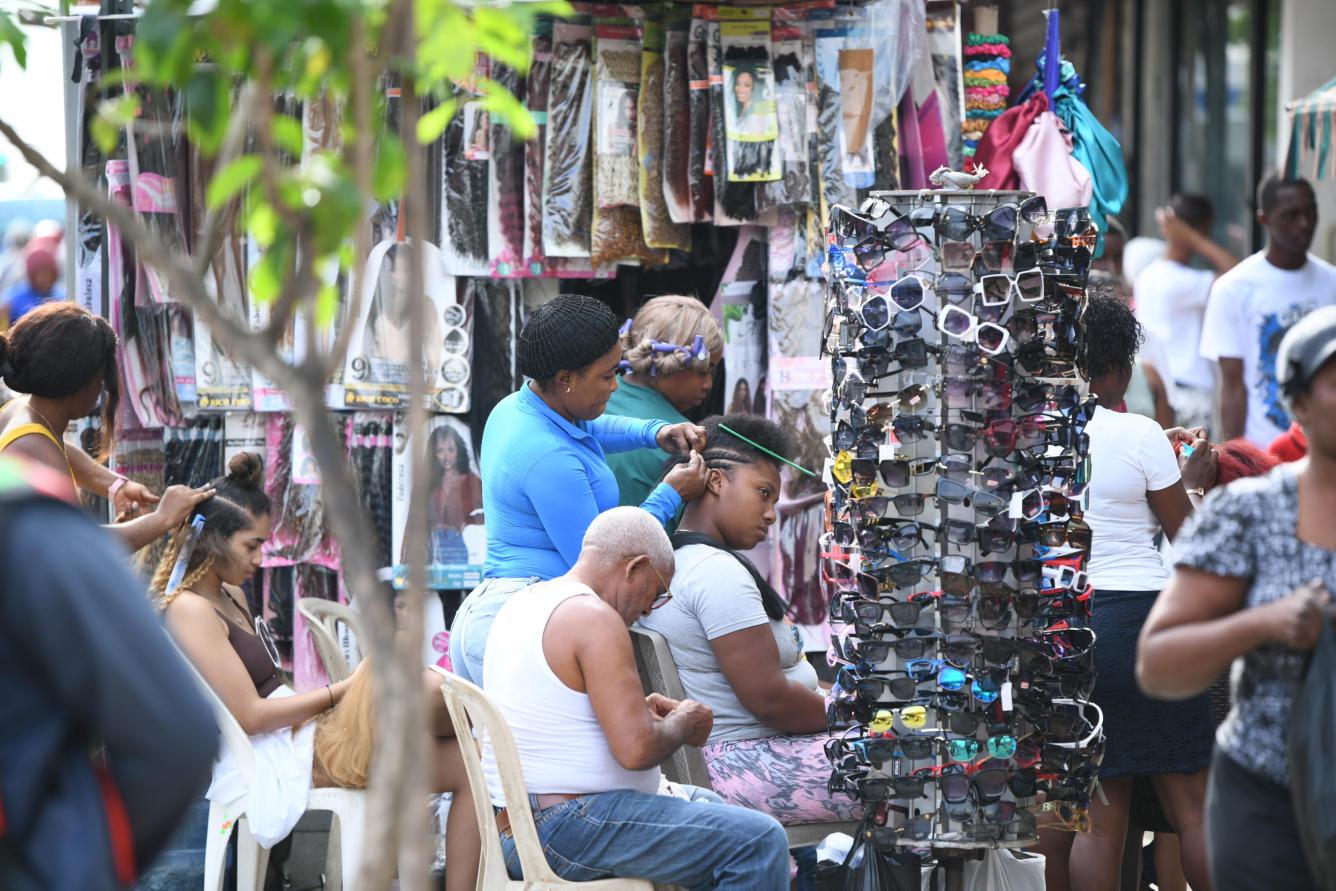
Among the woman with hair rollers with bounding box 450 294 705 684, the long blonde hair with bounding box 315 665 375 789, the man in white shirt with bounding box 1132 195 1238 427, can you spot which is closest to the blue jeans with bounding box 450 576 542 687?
the woman with hair rollers with bounding box 450 294 705 684

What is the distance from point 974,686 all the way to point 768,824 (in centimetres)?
54

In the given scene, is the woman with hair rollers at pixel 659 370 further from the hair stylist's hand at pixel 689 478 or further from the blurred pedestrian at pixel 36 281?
the blurred pedestrian at pixel 36 281

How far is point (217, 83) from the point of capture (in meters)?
1.94

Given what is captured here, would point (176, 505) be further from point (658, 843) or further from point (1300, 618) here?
point (1300, 618)

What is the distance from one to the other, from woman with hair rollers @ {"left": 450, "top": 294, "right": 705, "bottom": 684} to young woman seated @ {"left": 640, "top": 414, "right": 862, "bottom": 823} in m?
0.23

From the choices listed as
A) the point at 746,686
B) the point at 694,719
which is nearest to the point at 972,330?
the point at 694,719

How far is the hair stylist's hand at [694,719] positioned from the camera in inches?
135

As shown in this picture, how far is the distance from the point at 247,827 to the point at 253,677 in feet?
1.40

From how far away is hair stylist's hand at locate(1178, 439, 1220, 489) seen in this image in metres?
4.05

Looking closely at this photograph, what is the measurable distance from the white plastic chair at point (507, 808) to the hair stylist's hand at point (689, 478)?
907 millimetres

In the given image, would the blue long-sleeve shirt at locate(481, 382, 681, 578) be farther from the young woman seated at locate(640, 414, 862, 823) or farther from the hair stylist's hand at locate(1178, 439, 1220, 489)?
the hair stylist's hand at locate(1178, 439, 1220, 489)

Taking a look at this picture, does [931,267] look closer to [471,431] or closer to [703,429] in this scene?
[703,429]

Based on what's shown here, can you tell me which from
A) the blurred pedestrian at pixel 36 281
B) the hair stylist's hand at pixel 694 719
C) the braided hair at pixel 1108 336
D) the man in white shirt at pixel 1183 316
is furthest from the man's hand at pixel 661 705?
the blurred pedestrian at pixel 36 281

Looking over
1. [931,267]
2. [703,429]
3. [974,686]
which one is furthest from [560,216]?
[974,686]
